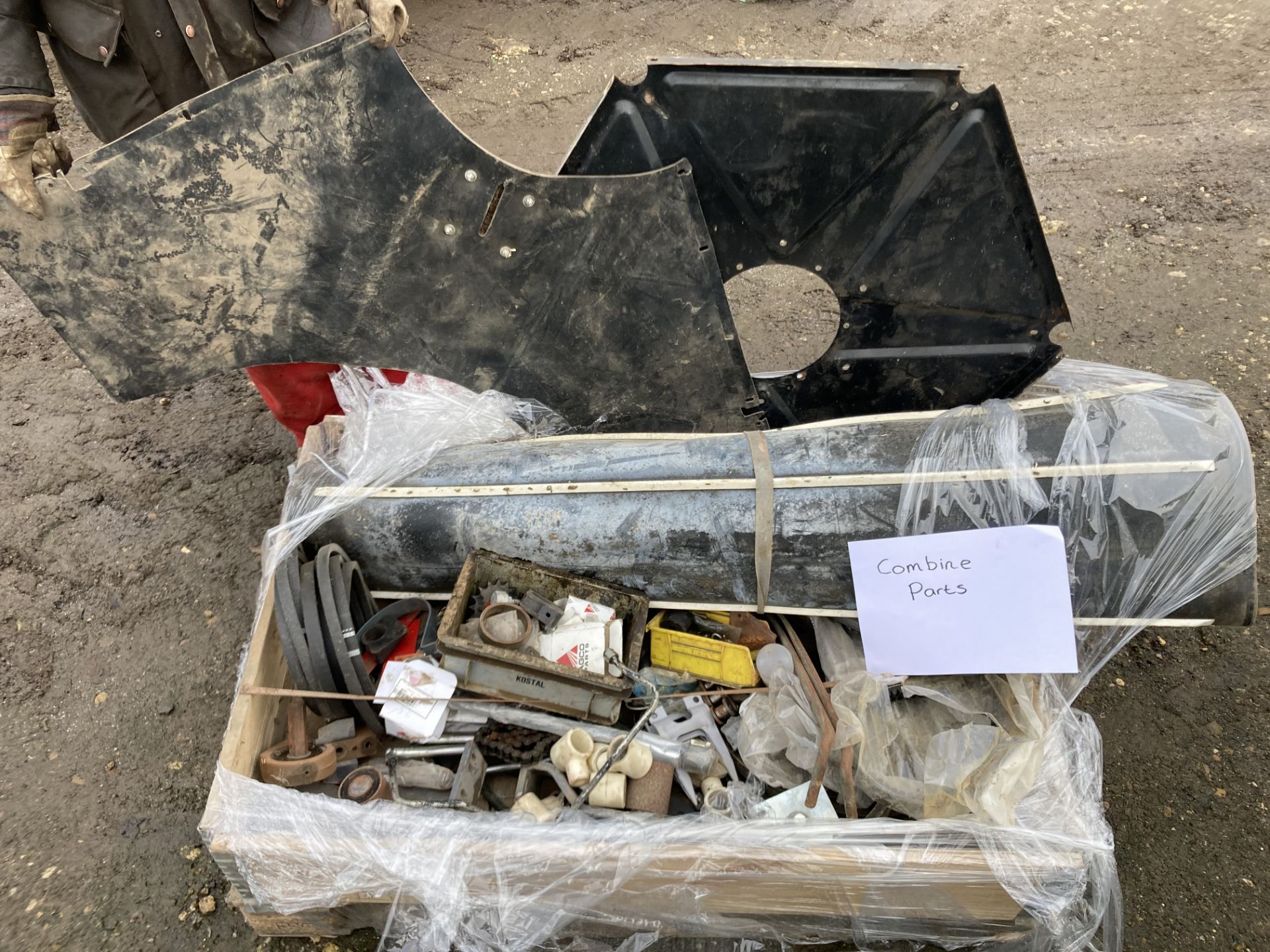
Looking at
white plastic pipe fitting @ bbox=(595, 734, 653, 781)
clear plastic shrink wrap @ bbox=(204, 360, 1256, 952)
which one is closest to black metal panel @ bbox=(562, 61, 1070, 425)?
clear plastic shrink wrap @ bbox=(204, 360, 1256, 952)

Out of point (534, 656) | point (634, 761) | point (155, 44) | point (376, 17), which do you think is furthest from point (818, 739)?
point (155, 44)

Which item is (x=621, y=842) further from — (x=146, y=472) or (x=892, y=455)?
(x=146, y=472)

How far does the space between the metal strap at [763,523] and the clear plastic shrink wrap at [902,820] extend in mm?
204

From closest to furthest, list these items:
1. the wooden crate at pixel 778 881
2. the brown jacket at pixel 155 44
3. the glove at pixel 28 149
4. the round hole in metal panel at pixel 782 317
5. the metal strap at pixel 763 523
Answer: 1. the wooden crate at pixel 778 881
2. the glove at pixel 28 149
3. the metal strap at pixel 763 523
4. the brown jacket at pixel 155 44
5. the round hole in metal panel at pixel 782 317

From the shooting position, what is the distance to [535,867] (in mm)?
1476

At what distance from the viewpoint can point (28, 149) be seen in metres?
1.67

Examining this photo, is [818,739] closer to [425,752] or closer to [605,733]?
[605,733]

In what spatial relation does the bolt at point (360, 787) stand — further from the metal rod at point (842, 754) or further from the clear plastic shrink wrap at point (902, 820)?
the metal rod at point (842, 754)

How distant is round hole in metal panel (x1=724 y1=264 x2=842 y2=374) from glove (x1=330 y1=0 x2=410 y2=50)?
1.60 meters

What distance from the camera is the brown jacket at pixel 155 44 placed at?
6.26 feet

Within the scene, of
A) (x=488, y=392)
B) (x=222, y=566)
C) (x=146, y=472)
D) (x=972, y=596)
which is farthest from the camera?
(x=146, y=472)

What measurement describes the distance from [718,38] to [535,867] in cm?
478

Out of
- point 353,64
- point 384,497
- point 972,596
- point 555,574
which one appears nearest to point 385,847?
point 555,574

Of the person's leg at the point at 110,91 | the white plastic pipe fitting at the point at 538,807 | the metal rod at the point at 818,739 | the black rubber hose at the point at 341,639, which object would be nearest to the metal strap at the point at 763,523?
the metal rod at the point at 818,739
